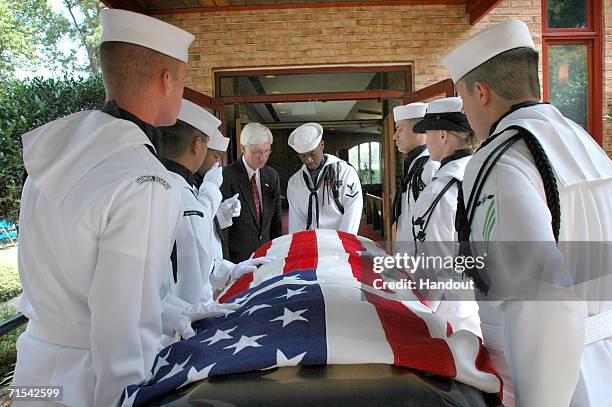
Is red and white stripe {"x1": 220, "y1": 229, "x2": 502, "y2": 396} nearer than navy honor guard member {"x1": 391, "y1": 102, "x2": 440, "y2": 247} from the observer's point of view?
Yes

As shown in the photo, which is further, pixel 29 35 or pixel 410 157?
pixel 29 35

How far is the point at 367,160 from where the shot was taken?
8883 mm

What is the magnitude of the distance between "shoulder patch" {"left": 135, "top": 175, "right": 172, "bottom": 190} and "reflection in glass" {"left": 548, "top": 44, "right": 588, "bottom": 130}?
21.8ft

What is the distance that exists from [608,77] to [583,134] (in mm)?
6246

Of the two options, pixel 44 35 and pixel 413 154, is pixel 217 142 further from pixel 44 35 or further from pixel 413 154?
pixel 44 35

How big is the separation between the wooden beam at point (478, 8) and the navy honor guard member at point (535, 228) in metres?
4.94

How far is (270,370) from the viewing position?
1.10 m

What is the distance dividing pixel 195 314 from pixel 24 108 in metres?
3.28

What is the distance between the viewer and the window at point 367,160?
8.59 meters

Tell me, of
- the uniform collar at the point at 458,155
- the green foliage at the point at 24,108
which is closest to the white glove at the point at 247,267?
the uniform collar at the point at 458,155

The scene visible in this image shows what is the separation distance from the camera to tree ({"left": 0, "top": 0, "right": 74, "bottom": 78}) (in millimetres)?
3834

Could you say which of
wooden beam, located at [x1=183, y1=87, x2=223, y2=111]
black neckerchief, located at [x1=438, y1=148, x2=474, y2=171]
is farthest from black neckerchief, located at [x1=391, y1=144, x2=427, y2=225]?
wooden beam, located at [x1=183, y1=87, x2=223, y2=111]

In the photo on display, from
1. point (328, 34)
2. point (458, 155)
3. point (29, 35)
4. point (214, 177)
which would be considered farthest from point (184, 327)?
point (328, 34)

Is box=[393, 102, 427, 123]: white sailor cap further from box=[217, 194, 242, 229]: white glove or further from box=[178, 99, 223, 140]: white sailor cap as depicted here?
box=[178, 99, 223, 140]: white sailor cap
